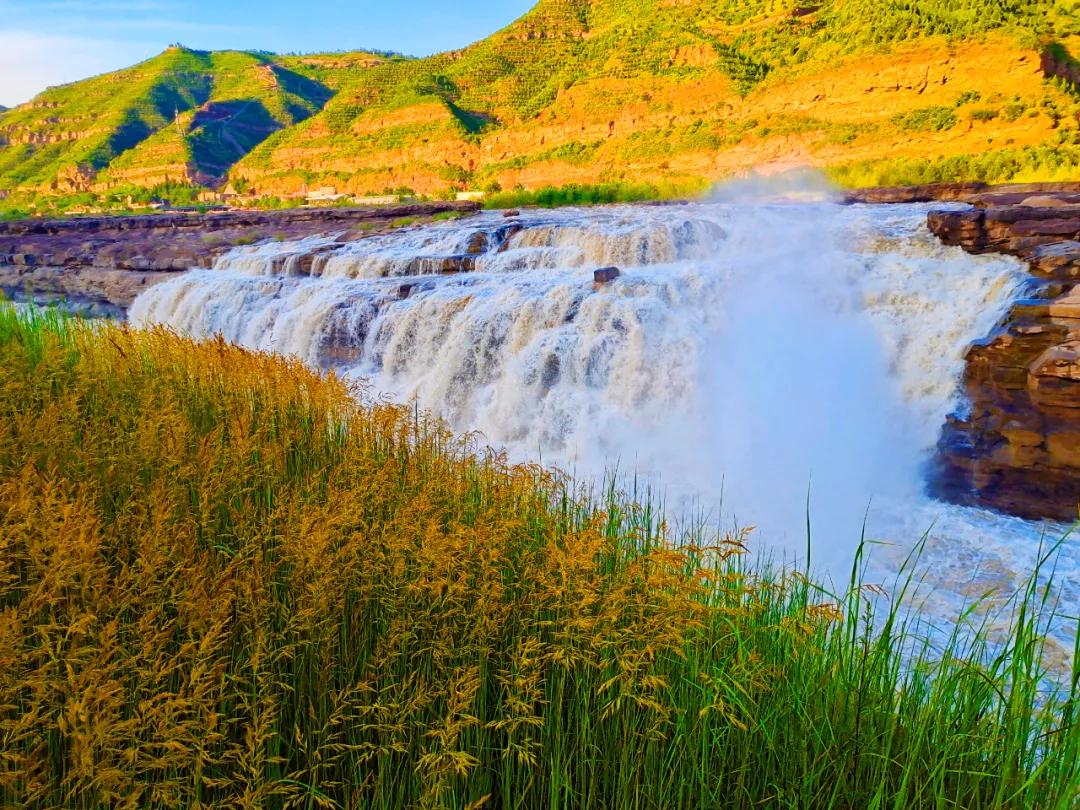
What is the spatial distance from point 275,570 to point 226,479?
730mm

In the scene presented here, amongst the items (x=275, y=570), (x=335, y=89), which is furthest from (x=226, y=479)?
(x=335, y=89)

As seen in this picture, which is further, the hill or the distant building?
the distant building

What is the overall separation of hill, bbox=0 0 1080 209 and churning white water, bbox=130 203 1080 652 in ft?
50.5

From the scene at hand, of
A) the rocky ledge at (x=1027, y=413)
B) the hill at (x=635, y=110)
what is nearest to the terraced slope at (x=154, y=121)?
the hill at (x=635, y=110)

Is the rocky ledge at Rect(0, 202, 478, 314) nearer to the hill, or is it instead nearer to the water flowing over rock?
the water flowing over rock

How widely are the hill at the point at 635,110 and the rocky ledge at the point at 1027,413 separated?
16.2 metres

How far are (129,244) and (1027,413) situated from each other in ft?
86.3

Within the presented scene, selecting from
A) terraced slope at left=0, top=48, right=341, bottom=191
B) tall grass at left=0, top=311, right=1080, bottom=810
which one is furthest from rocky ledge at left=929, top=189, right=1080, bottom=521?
terraced slope at left=0, top=48, right=341, bottom=191

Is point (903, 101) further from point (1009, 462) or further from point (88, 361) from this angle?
point (88, 361)

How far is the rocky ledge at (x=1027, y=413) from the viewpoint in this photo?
7.14 m

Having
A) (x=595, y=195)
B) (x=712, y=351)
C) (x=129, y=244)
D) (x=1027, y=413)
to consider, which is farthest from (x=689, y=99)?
(x=1027, y=413)

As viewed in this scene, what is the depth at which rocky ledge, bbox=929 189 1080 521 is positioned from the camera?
7.14m

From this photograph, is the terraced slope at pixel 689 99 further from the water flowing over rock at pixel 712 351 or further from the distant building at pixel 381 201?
the water flowing over rock at pixel 712 351

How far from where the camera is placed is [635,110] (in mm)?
47406
